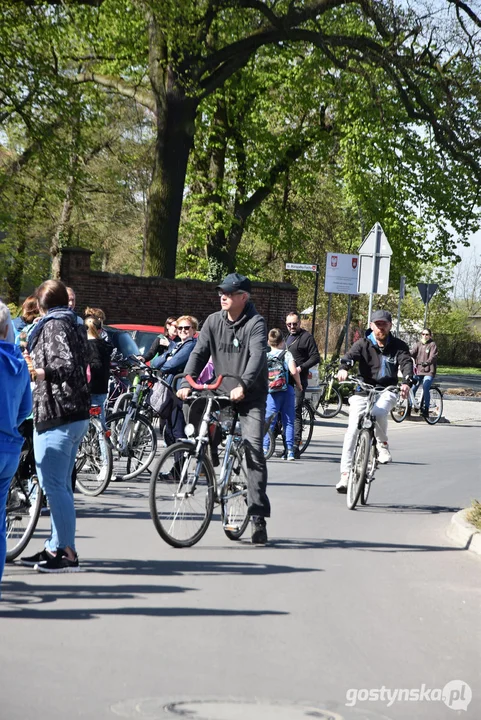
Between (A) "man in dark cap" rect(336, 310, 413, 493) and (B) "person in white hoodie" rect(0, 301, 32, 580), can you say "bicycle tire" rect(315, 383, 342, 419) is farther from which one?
(B) "person in white hoodie" rect(0, 301, 32, 580)

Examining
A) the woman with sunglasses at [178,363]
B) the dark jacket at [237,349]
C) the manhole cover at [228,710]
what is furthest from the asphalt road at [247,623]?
the woman with sunglasses at [178,363]

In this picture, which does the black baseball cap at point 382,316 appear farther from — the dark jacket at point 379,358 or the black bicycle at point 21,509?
the black bicycle at point 21,509

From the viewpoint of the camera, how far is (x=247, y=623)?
5.91m

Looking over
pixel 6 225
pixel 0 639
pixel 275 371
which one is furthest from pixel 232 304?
pixel 6 225

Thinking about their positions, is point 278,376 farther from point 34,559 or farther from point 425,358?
point 425,358

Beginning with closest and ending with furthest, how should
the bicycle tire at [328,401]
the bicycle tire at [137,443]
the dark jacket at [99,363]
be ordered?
the dark jacket at [99,363]
the bicycle tire at [137,443]
the bicycle tire at [328,401]

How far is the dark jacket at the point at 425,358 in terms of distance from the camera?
23891 mm

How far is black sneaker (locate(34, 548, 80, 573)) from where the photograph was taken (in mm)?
6988

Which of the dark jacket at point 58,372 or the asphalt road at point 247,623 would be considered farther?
the dark jacket at point 58,372

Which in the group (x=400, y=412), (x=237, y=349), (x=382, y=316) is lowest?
(x=400, y=412)

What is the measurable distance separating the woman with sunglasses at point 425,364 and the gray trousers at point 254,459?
51.3 ft

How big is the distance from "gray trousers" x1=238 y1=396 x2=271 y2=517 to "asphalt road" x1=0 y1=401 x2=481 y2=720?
0.33 metres

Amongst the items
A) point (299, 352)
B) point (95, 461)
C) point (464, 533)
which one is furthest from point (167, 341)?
point (464, 533)

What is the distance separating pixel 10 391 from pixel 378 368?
629 cm
